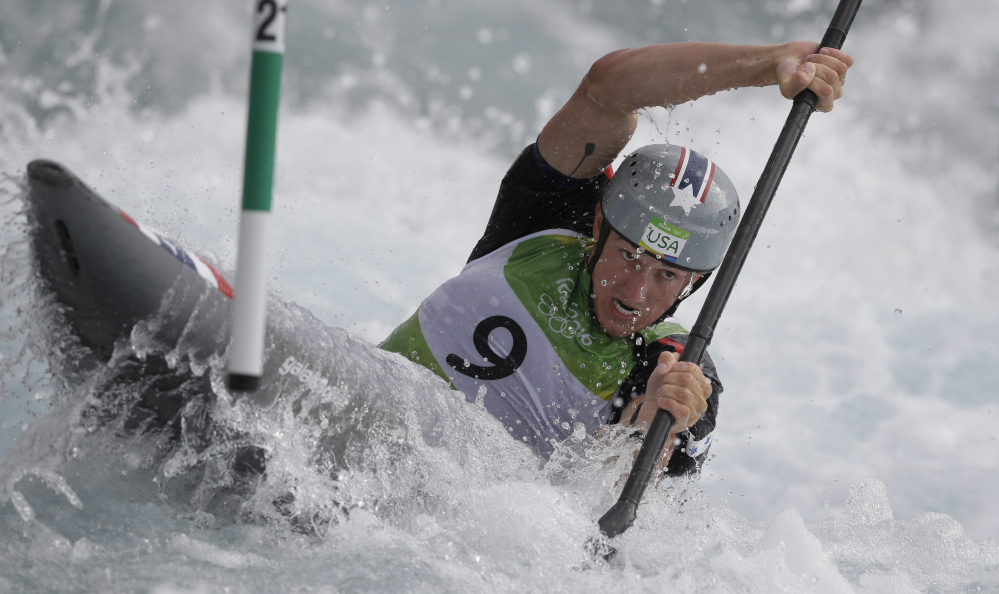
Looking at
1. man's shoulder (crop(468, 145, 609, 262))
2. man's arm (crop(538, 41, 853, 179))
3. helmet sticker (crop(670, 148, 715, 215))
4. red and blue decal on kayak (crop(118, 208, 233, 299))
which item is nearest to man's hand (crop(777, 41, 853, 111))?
man's arm (crop(538, 41, 853, 179))

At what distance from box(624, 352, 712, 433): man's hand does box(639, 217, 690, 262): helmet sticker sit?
0.47 meters

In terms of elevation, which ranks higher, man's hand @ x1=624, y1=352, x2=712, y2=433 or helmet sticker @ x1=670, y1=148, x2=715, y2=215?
helmet sticker @ x1=670, y1=148, x2=715, y2=215

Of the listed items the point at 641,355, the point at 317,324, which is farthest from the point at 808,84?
the point at 317,324

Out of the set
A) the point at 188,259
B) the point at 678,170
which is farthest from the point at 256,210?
the point at 678,170

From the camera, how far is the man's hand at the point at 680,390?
8.93ft

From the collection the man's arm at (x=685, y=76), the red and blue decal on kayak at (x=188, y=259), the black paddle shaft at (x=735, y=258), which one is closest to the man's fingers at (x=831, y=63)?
the man's arm at (x=685, y=76)

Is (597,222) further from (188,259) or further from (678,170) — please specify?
(188,259)

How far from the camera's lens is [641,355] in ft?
11.1

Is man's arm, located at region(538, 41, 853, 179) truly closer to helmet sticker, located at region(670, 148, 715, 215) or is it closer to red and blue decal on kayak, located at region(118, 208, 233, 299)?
helmet sticker, located at region(670, 148, 715, 215)

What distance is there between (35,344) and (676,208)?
2.22 m

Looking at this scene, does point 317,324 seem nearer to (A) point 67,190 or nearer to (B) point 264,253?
(A) point 67,190

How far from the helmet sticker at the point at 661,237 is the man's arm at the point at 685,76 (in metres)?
0.44

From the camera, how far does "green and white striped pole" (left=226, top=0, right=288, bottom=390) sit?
134cm

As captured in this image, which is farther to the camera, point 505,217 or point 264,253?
point 505,217
